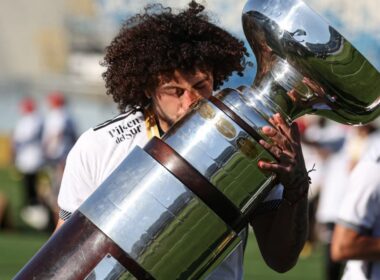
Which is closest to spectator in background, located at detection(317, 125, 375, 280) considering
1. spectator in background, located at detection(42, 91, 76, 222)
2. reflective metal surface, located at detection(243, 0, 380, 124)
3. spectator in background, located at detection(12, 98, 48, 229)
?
spectator in background, located at detection(42, 91, 76, 222)

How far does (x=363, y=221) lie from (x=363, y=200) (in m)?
0.09

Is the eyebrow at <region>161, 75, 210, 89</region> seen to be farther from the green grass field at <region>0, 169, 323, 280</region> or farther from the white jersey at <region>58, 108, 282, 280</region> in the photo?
the green grass field at <region>0, 169, 323, 280</region>

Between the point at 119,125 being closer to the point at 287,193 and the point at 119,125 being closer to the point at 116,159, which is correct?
the point at 116,159

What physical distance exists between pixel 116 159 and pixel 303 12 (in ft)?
2.56

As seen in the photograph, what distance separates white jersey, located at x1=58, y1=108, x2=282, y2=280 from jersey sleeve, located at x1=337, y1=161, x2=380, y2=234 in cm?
120

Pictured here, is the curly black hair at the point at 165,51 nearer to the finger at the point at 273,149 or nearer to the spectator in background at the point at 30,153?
the finger at the point at 273,149

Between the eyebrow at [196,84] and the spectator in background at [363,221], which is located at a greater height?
the eyebrow at [196,84]

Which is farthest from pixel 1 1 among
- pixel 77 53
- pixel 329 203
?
pixel 329 203

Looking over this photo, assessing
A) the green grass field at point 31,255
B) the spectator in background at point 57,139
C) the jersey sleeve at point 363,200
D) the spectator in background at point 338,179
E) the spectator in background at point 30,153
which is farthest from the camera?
the spectator in background at point 30,153

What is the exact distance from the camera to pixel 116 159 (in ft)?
11.4

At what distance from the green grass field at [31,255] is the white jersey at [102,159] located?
718 cm

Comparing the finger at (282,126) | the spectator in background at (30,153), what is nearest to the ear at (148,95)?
the finger at (282,126)

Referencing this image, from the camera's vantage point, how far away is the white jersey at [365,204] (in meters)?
4.61

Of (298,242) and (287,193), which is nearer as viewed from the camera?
(287,193)
